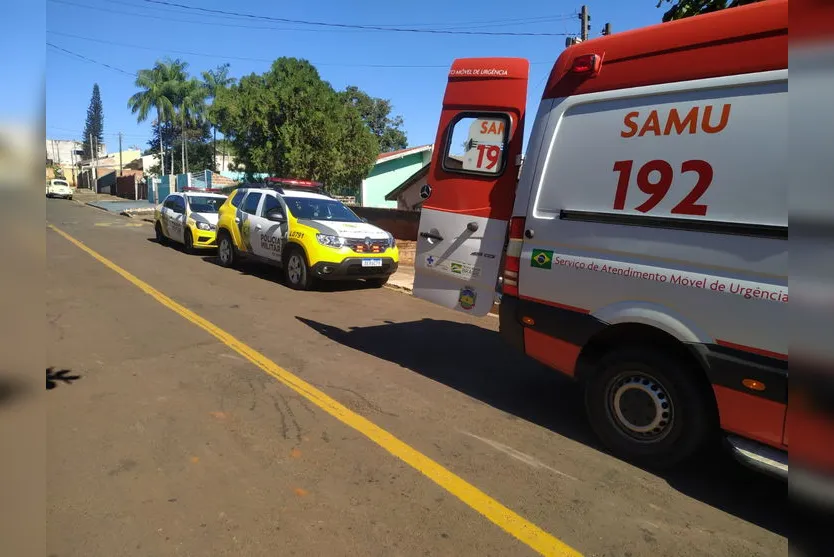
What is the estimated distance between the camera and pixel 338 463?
337 centimetres

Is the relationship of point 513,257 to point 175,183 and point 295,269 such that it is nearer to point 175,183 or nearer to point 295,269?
point 295,269

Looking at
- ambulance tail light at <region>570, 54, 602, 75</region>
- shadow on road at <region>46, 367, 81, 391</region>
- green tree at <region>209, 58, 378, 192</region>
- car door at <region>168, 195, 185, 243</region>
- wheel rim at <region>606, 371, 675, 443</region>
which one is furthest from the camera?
green tree at <region>209, 58, 378, 192</region>

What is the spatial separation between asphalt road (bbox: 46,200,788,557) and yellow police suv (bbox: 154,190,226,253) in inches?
284

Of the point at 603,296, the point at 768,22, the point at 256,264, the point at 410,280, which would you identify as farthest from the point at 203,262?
the point at 768,22

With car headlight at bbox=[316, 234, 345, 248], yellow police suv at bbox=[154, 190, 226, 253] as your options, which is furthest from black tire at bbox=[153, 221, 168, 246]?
car headlight at bbox=[316, 234, 345, 248]

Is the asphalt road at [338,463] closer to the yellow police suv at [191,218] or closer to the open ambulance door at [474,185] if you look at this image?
the open ambulance door at [474,185]

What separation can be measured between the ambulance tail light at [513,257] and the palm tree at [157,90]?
4447 centimetres

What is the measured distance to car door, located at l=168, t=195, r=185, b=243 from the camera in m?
13.8

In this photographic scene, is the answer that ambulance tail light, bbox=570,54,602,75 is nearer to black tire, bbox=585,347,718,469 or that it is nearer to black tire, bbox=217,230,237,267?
black tire, bbox=585,347,718,469

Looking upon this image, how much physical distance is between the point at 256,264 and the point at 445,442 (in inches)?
384

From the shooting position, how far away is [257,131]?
2158 cm

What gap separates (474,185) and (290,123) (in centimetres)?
1772

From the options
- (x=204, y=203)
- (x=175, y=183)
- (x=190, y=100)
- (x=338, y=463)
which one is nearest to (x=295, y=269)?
(x=204, y=203)

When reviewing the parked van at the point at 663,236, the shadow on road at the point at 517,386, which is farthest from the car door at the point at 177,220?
the parked van at the point at 663,236
